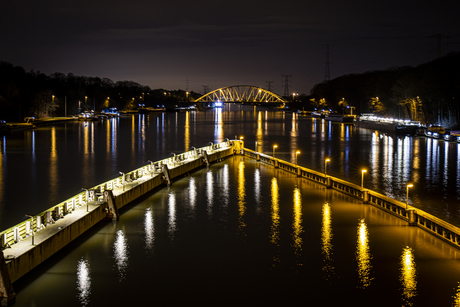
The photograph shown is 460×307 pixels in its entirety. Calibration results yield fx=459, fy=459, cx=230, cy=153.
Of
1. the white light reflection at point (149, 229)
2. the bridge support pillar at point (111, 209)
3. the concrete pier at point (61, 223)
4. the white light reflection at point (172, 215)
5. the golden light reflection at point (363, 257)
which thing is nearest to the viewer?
the concrete pier at point (61, 223)

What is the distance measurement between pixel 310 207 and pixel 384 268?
605cm

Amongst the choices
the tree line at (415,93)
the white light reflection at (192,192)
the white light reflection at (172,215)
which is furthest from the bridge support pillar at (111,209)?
the tree line at (415,93)

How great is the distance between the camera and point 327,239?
13727mm

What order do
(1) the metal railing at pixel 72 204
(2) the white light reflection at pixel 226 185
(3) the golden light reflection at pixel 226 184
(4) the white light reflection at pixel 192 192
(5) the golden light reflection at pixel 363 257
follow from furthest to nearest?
(3) the golden light reflection at pixel 226 184 → (2) the white light reflection at pixel 226 185 → (4) the white light reflection at pixel 192 192 → (5) the golden light reflection at pixel 363 257 → (1) the metal railing at pixel 72 204

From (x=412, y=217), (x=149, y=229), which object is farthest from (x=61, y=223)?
(x=412, y=217)

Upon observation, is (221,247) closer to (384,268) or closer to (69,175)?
(384,268)

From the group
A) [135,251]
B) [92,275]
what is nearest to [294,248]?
[135,251]

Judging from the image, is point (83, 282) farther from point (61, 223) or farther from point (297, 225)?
point (297, 225)

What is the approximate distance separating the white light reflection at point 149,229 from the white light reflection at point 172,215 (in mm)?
560

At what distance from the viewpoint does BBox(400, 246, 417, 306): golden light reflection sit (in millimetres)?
10077

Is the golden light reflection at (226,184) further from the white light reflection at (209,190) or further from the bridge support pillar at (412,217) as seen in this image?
the bridge support pillar at (412,217)

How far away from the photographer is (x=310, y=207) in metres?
17.5

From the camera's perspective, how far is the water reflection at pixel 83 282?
981cm

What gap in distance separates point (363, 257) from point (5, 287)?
340 inches
